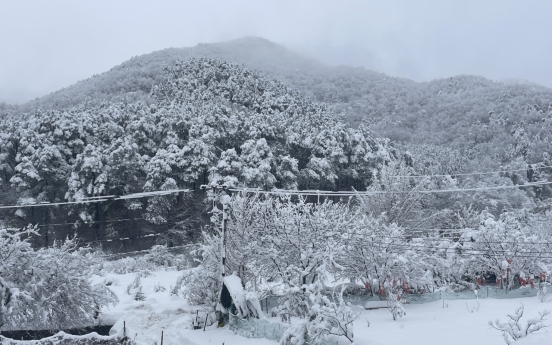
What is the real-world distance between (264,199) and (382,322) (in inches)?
804

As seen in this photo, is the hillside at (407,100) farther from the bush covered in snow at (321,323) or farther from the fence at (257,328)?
the bush covered in snow at (321,323)

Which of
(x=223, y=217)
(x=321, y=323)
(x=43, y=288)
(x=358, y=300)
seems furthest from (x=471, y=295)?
(x=43, y=288)

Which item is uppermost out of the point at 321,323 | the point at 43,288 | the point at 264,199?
the point at 264,199

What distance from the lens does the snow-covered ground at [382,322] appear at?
48.6 feet

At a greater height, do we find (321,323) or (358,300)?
(321,323)

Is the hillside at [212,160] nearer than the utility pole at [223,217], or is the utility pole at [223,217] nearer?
the utility pole at [223,217]

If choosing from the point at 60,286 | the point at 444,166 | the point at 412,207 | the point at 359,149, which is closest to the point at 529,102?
the point at 444,166

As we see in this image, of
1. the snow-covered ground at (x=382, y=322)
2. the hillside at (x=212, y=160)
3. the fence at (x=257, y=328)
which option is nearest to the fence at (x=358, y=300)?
the fence at (x=257, y=328)

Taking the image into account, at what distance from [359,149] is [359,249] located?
23.5m

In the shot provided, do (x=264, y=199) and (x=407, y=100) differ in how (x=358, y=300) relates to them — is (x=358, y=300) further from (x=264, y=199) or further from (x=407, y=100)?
(x=407, y=100)

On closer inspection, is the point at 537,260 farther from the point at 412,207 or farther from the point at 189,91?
the point at 189,91

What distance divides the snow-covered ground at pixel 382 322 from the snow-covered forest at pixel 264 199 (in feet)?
2.72

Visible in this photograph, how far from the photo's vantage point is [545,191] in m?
57.0

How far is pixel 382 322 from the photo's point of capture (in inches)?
711
